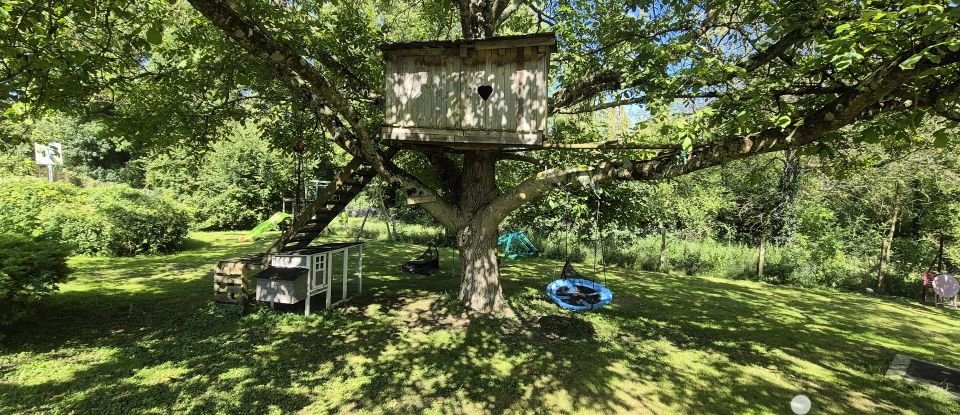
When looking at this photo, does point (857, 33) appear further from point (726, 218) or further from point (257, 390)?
point (726, 218)

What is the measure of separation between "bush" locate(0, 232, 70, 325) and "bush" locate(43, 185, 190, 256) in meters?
7.76

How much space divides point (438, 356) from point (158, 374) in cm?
347

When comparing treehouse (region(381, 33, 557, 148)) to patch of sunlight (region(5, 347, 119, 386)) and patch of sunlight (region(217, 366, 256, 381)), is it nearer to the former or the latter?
patch of sunlight (region(217, 366, 256, 381))

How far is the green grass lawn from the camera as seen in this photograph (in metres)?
4.96

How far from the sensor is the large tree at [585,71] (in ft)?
14.2

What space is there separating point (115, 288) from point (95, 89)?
482 centimetres

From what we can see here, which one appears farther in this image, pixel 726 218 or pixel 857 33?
pixel 726 218

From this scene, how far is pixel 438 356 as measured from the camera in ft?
20.8

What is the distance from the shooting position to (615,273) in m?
15.2

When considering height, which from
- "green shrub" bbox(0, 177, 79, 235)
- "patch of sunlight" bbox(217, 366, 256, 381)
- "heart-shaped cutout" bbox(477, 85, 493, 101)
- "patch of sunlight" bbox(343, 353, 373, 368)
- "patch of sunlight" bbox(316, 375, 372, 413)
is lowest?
"patch of sunlight" bbox(316, 375, 372, 413)

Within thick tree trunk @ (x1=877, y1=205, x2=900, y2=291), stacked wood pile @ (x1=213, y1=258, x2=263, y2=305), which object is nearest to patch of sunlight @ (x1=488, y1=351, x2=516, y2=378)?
stacked wood pile @ (x1=213, y1=258, x2=263, y2=305)

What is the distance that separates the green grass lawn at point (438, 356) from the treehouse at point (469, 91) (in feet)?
10.8

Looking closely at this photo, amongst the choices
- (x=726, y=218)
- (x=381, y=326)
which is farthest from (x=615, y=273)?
(x=381, y=326)

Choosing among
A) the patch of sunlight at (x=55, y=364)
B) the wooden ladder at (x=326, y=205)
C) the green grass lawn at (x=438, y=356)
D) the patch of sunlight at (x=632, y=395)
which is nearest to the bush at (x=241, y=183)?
the green grass lawn at (x=438, y=356)
